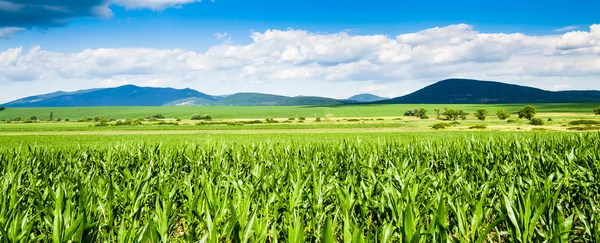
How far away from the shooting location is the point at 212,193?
524cm

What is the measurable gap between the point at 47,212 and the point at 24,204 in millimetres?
1885

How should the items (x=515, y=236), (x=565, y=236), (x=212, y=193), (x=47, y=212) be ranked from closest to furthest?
(x=565, y=236) → (x=515, y=236) → (x=47, y=212) → (x=212, y=193)

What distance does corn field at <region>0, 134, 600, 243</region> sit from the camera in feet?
11.5

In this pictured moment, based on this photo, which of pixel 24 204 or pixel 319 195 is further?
pixel 24 204

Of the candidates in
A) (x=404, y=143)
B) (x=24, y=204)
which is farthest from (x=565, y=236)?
(x=404, y=143)

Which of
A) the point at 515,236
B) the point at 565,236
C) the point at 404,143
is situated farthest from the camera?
the point at 404,143

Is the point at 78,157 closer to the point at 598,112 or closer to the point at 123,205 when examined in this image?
the point at 123,205

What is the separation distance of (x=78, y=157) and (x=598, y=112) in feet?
566

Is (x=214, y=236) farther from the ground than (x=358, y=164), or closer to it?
farther from the ground

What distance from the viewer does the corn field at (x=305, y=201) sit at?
351cm

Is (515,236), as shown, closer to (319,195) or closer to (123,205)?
(319,195)

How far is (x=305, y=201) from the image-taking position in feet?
18.8

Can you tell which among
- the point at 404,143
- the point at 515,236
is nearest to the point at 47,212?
the point at 515,236

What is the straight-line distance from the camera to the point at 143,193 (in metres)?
6.03
